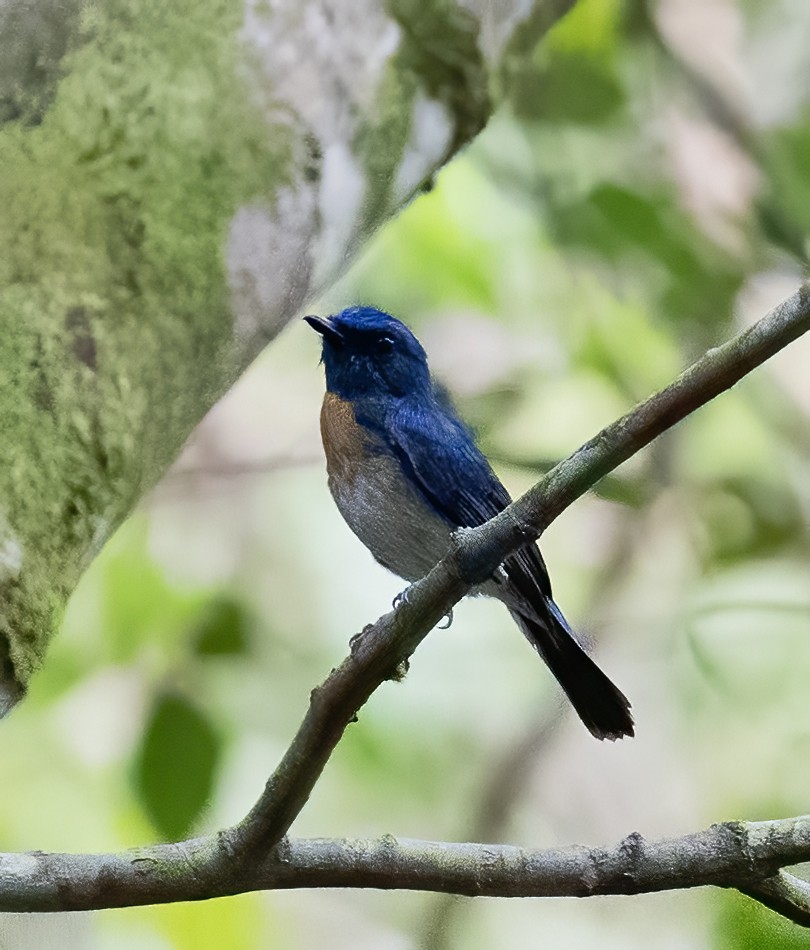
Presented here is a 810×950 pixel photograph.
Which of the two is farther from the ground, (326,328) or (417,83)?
(417,83)

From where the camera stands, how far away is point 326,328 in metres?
1.51

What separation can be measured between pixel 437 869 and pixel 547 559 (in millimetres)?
1371

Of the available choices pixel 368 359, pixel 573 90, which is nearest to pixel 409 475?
pixel 368 359

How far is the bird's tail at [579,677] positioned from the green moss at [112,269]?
0.52 meters

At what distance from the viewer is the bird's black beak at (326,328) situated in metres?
1.47

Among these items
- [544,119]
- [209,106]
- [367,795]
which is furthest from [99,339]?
[544,119]

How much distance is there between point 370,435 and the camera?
1533 mm

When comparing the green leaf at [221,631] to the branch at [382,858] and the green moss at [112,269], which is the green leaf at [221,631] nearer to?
the green moss at [112,269]

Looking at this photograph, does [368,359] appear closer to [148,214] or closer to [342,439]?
[342,439]

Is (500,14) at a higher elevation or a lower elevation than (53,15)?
higher

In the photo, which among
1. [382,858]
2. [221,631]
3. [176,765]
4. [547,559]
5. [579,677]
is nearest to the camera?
[382,858]

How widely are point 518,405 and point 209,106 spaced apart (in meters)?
0.98

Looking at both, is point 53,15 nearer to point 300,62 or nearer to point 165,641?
point 300,62

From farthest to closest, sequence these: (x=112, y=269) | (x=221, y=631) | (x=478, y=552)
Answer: (x=221, y=631), (x=112, y=269), (x=478, y=552)
